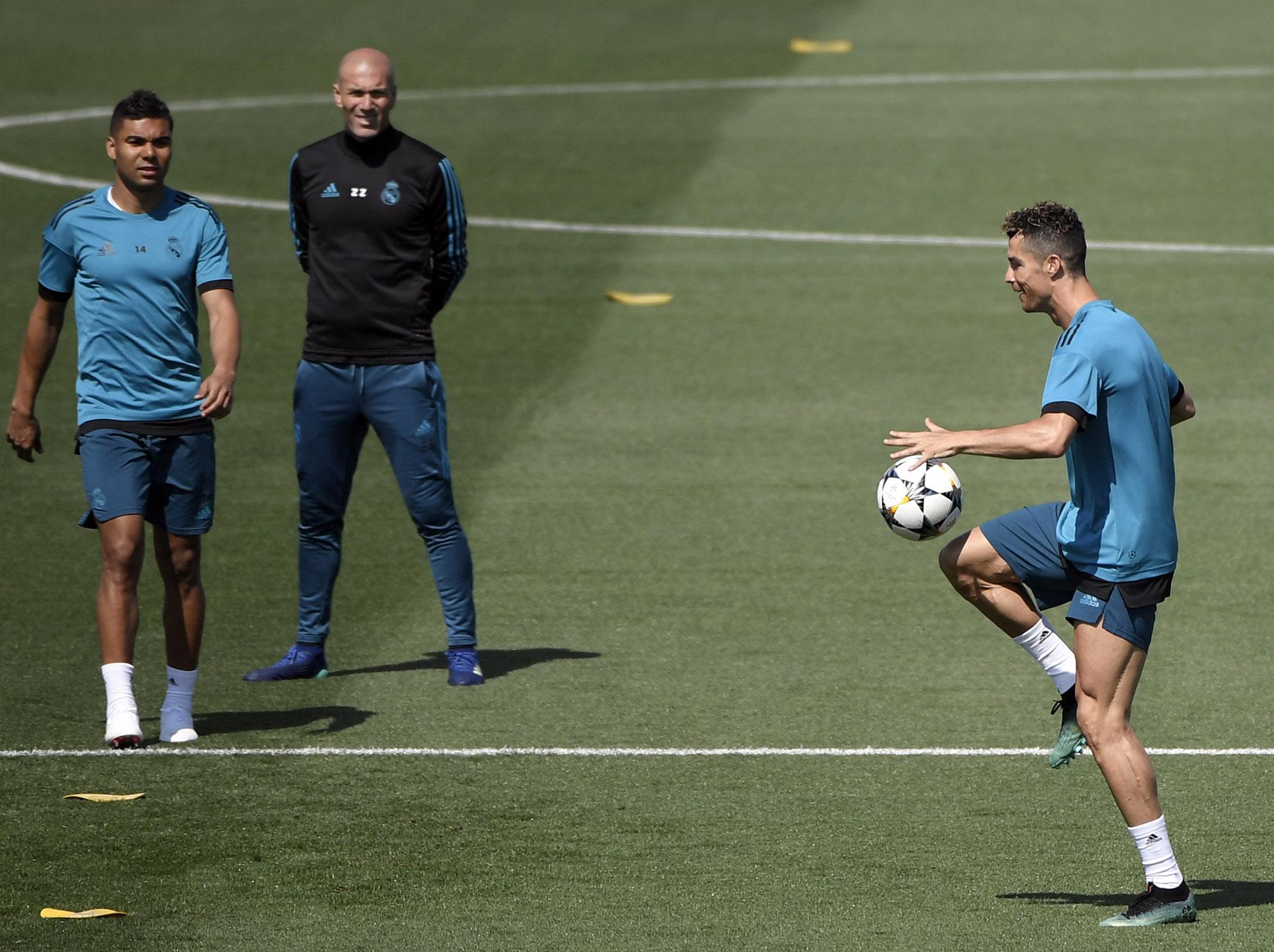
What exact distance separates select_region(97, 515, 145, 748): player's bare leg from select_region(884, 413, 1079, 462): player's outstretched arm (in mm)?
3171

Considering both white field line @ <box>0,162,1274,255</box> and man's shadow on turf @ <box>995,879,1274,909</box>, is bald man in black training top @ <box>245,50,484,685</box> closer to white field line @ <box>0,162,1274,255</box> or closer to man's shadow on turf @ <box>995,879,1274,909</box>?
man's shadow on turf @ <box>995,879,1274,909</box>

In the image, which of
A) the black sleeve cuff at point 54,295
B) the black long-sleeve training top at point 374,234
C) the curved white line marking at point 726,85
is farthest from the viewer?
the curved white line marking at point 726,85

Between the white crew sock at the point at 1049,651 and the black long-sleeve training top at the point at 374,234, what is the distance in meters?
2.88

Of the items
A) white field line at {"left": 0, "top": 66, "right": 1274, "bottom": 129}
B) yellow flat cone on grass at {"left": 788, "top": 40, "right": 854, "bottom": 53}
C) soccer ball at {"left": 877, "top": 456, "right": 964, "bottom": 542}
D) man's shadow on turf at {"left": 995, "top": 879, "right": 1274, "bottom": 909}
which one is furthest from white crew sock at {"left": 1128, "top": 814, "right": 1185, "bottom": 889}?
yellow flat cone on grass at {"left": 788, "top": 40, "right": 854, "bottom": 53}

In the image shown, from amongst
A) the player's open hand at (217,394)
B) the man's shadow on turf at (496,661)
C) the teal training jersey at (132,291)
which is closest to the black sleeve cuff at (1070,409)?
the player's open hand at (217,394)

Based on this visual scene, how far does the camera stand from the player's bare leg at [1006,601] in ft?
23.4

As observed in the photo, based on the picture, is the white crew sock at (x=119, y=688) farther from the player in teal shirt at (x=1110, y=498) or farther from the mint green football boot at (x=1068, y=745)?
the mint green football boot at (x=1068, y=745)

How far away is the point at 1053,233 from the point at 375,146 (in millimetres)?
3447

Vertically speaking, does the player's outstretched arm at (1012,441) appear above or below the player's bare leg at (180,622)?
above

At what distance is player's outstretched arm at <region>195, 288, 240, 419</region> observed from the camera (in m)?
7.58

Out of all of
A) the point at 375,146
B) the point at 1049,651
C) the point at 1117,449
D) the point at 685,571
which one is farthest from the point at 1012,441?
the point at 685,571

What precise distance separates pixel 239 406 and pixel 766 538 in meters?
4.35

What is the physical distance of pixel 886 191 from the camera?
19062mm

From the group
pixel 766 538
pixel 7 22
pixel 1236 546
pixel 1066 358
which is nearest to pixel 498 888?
pixel 1066 358
